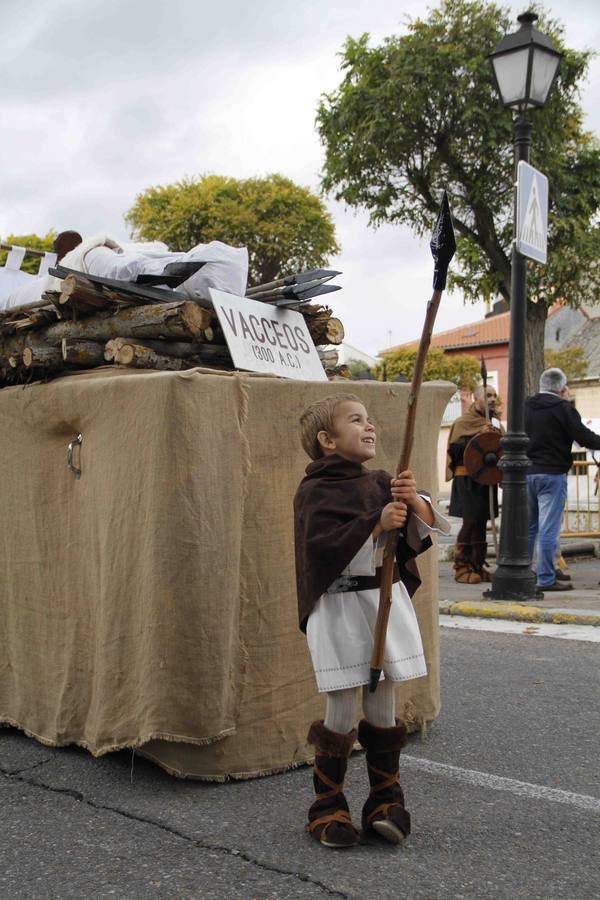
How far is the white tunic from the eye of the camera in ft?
10.6

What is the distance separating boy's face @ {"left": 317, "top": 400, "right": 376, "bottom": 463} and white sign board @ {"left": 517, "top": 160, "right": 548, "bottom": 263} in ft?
18.0

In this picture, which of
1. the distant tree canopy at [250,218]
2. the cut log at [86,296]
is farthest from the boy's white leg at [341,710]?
the distant tree canopy at [250,218]

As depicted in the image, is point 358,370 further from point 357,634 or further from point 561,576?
point 357,634

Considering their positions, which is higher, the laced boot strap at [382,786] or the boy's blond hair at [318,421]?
the boy's blond hair at [318,421]

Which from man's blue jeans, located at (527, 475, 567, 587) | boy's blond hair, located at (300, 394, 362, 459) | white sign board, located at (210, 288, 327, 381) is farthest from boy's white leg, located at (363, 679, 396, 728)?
man's blue jeans, located at (527, 475, 567, 587)

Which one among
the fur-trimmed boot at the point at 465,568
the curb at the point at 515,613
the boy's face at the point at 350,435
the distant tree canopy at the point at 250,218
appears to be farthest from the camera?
the distant tree canopy at the point at 250,218

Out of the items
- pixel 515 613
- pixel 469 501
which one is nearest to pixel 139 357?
pixel 515 613

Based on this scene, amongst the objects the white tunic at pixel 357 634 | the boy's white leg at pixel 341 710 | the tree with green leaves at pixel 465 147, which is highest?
the tree with green leaves at pixel 465 147

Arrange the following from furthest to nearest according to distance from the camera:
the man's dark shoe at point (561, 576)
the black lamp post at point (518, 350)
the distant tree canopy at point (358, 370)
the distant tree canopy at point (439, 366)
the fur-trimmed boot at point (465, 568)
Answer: the distant tree canopy at point (439, 366)
the fur-trimmed boot at point (465, 568)
the man's dark shoe at point (561, 576)
the black lamp post at point (518, 350)
the distant tree canopy at point (358, 370)

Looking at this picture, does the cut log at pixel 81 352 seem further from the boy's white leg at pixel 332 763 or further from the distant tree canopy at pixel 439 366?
the distant tree canopy at pixel 439 366

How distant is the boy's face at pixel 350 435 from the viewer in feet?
10.9

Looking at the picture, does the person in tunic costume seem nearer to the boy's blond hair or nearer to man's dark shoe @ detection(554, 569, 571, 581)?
man's dark shoe @ detection(554, 569, 571, 581)

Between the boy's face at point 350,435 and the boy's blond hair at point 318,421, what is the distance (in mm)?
14

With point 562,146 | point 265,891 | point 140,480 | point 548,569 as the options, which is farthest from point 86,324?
point 562,146
